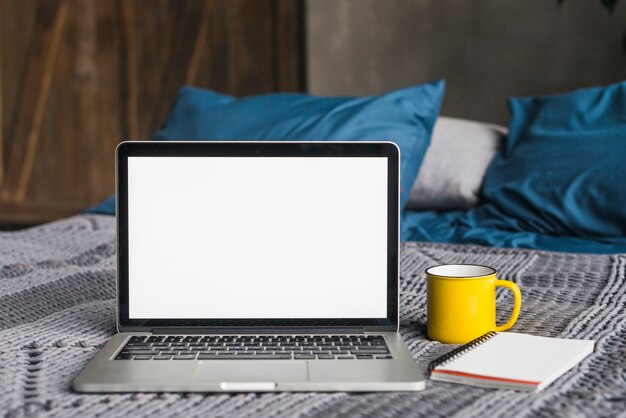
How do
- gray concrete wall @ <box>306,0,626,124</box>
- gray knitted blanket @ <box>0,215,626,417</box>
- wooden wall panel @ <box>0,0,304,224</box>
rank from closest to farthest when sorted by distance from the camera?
gray knitted blanket @ <box>0,215,626,417</box>, gray concrete wall @ <box>306,0,626,124</box>, wooden wall panel @ <box>0,0,304,224</box>

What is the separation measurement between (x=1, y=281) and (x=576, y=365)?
804 mm

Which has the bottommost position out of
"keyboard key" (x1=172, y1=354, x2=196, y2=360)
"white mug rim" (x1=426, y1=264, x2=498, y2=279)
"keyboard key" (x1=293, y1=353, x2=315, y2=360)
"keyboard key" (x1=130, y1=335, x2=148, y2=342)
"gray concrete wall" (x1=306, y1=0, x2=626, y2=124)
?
"keyboard key" (x1=130, y1=335, x2=148, y2=342)

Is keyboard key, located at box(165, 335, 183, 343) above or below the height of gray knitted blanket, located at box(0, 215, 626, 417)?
above

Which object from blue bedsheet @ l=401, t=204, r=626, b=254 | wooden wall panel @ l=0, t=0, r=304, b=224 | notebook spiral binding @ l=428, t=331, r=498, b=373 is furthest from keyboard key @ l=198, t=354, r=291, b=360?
wooden wall panel @ l=0, t=0, r=304, b=224

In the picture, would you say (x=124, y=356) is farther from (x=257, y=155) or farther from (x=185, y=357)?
(x=257, y=155)

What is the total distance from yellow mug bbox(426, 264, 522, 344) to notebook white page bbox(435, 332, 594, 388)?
3 cm

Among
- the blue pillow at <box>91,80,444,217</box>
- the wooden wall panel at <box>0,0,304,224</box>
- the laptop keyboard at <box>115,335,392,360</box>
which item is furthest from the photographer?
the wooden wall panel at <box>0,0,304,224</box>

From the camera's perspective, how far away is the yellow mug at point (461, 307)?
2.69 ft

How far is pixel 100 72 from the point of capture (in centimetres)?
316

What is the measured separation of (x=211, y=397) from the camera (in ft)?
2.19

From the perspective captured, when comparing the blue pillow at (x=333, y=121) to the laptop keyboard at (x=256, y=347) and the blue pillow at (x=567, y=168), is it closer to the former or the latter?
the blue pillow at (x=567, y=168)

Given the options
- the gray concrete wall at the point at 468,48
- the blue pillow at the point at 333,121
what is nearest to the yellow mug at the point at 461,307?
the blue pillow at the point at 333,121

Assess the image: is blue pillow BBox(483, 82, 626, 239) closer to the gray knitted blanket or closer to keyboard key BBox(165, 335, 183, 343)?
the gray knitted blanket

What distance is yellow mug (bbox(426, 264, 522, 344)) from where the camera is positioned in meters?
0.82
